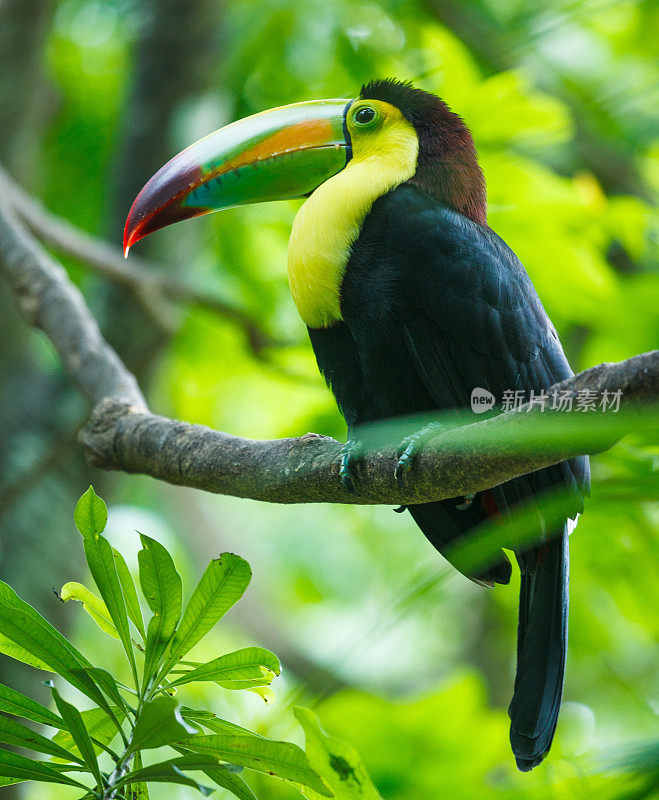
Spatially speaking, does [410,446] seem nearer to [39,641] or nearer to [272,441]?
[272,441]

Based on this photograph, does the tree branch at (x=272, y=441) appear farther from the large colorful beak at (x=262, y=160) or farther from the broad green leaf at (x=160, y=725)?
the broad green leaf at (x=160, y=725)

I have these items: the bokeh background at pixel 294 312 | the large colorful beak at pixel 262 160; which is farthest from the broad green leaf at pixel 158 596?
the large colorful beak at pixel 262 160

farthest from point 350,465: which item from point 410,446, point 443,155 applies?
point 443,155

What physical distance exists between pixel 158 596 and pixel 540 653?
108 centimetres

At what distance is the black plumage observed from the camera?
2.11 metres

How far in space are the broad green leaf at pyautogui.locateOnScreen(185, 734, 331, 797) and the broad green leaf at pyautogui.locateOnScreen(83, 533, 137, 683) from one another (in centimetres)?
18

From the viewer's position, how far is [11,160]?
412 centimetres

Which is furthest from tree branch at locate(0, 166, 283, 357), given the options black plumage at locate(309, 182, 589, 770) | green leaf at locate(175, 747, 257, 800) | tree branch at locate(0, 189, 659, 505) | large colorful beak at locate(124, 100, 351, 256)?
green leaf at locate(175, 747, 257, 800)

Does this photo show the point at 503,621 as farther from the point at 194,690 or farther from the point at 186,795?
the point at 194,690

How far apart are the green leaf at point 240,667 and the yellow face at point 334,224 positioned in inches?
40.7

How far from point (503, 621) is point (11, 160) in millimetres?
3425

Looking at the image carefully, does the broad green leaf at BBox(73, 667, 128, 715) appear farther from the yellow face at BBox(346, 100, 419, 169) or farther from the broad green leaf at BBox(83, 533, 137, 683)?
the yellow face at BBox(346, 100, 419, 169)

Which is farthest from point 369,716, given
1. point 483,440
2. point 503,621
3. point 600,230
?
point 503,621

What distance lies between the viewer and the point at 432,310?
2135 mm
